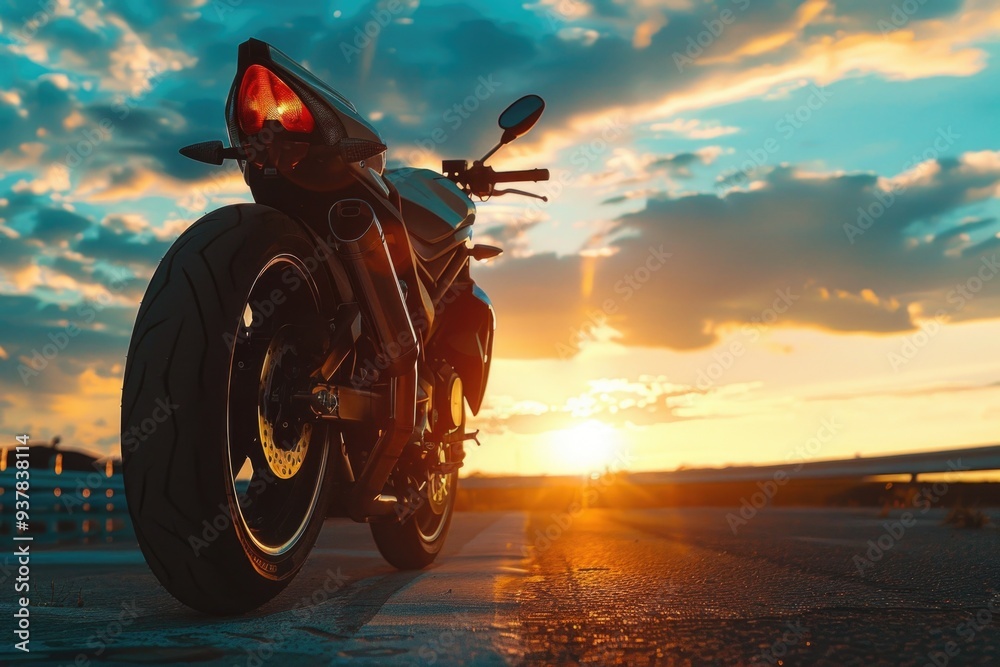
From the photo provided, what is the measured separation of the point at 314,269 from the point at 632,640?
1.74 m

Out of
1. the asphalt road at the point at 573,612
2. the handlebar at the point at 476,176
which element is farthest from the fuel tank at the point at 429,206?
the asphalt road at the point at 573,612

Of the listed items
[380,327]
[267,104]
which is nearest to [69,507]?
[380,327]

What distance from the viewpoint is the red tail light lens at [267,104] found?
321cm

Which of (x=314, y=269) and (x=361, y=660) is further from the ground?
(x=314, y=269)

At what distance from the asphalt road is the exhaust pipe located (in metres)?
0.39

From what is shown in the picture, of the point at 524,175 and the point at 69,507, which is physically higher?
the point at 524,175

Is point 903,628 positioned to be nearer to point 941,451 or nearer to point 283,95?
point 283,95

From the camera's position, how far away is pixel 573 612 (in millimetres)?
2846

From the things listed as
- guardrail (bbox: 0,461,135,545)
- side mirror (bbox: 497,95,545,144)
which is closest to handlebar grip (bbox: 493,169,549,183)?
side mirror (bbox: 497,95,545,144)

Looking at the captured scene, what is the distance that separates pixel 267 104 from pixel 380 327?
897mm

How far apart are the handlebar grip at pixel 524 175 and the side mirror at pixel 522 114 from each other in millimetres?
965

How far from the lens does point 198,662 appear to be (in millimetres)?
2041

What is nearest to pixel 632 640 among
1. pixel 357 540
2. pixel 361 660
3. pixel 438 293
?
pixel 361 660

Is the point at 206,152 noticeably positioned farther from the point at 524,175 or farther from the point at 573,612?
the point at 524,175
